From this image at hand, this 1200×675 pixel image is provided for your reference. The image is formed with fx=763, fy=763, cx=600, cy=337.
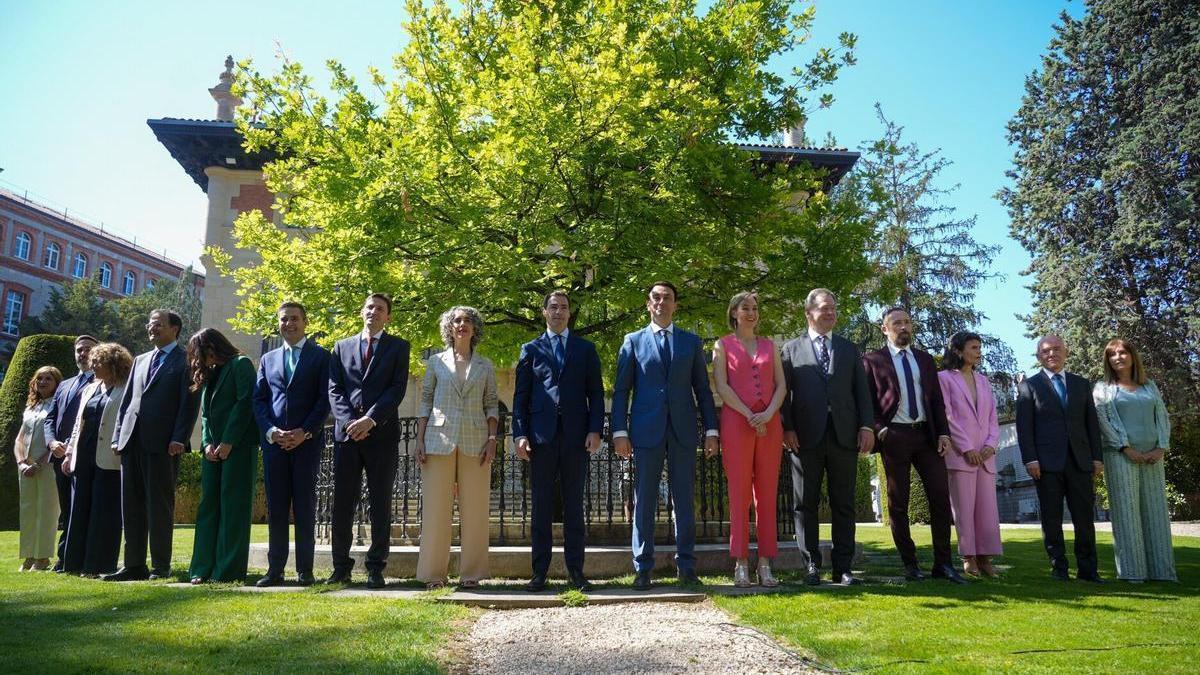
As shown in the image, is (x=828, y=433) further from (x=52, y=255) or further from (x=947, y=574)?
(x=52, y=255)

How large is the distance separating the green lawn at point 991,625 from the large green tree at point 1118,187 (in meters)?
18.7

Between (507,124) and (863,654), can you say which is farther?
(507,124)

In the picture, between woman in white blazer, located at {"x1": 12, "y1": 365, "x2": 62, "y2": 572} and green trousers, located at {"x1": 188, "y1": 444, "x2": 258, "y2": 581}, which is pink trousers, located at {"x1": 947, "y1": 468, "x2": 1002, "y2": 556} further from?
woman in white blazer, located at {"x1": 12, "y1": 365, "x2": 62, "y2": 572}

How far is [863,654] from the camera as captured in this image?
12.0 ft

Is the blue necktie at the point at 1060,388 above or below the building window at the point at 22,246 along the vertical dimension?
below

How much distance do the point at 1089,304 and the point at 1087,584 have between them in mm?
19541

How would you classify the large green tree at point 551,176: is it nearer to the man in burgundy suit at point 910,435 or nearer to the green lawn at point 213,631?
the man in burgundy suit at point 910,435

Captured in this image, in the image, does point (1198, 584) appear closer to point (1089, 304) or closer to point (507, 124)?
point (507, 124)

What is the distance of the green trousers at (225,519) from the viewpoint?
6.19m

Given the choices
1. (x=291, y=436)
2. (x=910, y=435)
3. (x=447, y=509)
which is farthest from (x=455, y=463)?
(x=910, y=435)

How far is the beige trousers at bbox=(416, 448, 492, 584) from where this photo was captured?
19.1 feet

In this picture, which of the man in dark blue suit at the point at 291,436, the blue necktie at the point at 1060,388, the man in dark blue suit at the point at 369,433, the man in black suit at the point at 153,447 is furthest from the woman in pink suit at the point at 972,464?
the man in black suit at the point at 153,447

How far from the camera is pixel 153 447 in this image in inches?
255

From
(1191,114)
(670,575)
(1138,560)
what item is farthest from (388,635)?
(1191,114)
